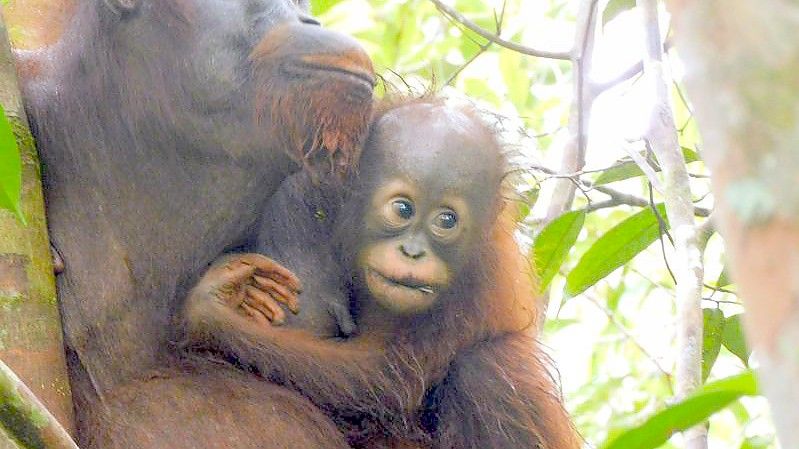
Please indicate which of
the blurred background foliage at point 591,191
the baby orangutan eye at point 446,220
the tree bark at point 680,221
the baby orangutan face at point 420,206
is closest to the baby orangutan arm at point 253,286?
the baby orangutan face at point 420,206

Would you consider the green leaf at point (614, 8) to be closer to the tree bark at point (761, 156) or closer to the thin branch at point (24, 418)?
the thin branch at point (24, 418)

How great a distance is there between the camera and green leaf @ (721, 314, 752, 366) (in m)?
2.71

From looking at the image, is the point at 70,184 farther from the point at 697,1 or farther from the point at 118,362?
the point at 697,1

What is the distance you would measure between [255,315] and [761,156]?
174cm

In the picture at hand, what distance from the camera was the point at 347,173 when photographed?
2463 mm

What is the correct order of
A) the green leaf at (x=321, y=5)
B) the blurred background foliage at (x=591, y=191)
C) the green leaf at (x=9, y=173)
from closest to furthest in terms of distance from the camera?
the green leaf at (x=9, y=173), the blurred background foliage at (x=591, y=191), the green leaf at (x=321, y=5)

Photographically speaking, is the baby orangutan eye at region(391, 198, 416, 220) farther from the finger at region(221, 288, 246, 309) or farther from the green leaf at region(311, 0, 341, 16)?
the green leaf at region(311, 0, 341, 16)

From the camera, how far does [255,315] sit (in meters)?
2.32

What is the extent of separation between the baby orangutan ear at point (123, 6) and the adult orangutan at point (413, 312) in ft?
1.82

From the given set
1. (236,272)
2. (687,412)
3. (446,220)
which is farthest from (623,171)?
(687,412)

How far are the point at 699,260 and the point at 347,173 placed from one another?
0.83 m

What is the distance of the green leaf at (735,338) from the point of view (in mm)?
2713

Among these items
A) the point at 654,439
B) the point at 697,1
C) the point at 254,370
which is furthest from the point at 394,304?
the point at 697,1

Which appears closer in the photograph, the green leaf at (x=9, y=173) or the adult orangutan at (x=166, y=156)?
the green leaf at (x=9, y=173)
